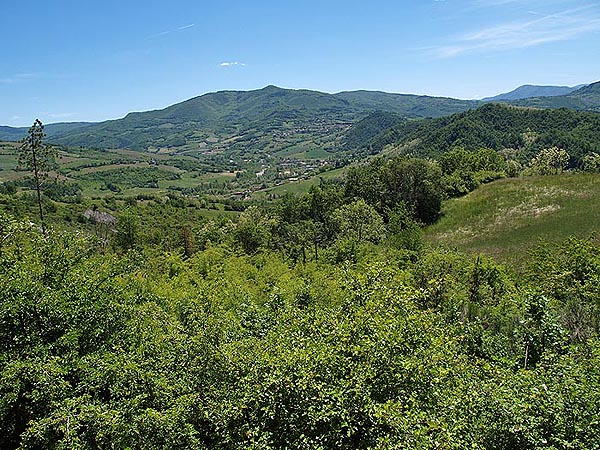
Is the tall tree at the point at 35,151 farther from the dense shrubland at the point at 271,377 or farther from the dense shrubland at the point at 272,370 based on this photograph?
the dense shrubland at the point at 271,377

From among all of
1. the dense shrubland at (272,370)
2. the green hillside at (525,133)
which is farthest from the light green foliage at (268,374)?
the green hillside at (525,133)

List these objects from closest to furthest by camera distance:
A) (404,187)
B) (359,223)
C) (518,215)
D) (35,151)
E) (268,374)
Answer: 1. (268,374)
2. (35,151)
3. (359,223)
4. (518,215)
5. (404,187)

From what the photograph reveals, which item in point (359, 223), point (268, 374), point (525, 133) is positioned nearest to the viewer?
point (268, 374)

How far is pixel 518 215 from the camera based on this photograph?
6944 cm

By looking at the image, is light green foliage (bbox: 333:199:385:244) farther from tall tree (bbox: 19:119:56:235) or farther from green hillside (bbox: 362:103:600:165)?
green hillside (bbox: 362:103:600:165)

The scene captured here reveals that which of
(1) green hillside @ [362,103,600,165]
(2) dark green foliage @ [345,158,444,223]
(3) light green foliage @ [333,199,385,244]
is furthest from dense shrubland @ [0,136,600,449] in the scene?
(1) green hillside @ [362,103,600,165]

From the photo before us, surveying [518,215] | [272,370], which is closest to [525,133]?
[518,215]

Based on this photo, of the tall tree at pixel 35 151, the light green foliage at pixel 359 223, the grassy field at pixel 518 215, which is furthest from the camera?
the light green foliage at pixel 359 223

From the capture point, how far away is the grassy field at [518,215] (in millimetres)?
60656

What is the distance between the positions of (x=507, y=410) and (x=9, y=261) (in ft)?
67.6

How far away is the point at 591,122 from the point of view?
167625 mm

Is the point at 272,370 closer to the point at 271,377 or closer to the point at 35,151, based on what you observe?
the point at 271,377

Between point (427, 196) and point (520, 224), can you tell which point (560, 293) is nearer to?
point (520, 224)

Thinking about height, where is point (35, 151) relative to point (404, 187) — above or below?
above
